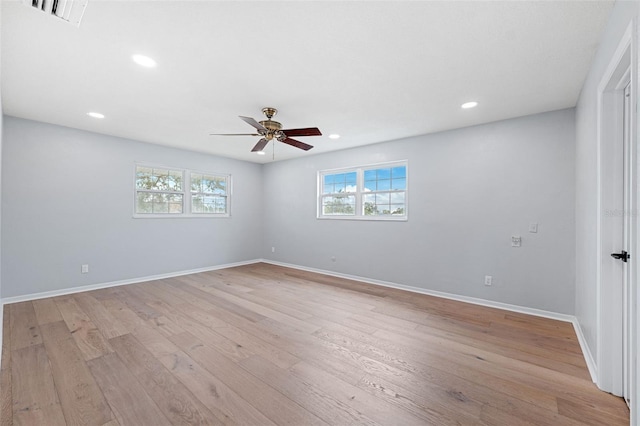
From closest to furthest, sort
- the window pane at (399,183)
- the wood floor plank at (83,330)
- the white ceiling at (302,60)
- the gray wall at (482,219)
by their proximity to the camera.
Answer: the white ceiling at (302,60), the wood floor plank at (83,330), the gray wall at (482,219), the window pane at (399,183)

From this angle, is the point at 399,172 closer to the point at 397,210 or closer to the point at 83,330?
the point at 397,210

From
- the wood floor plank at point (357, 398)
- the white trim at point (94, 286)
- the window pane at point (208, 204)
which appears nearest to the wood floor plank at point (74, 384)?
the wood floor plank at point (357, 398)

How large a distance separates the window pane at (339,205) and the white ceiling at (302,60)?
6.33 feet

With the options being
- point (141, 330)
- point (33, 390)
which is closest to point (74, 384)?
point (33, 390)

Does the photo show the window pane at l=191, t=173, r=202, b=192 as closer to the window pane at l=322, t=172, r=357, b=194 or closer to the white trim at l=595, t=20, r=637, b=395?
the window pane at l=322, t=172, r=357, b=194

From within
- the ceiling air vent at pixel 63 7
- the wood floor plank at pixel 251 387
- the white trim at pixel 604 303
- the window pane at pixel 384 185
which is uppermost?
the ceiling air vent at pixel 63 7

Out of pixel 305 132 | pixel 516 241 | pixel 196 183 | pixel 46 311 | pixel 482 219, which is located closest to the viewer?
pixel 305 132

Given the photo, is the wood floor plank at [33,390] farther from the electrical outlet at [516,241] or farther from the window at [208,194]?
the electrical outlet at [516,241]

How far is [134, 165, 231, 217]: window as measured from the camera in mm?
4863

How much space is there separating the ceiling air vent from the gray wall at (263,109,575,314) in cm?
404

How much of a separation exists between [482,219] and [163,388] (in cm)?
398

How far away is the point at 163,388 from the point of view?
1860 mm

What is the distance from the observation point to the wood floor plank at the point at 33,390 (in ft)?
5.22

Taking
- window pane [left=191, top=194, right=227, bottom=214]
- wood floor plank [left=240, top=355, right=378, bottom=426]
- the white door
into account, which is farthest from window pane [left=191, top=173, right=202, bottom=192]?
the white door
